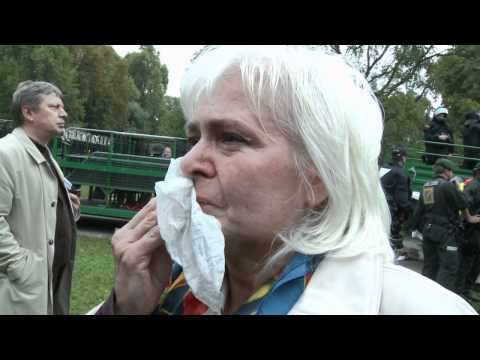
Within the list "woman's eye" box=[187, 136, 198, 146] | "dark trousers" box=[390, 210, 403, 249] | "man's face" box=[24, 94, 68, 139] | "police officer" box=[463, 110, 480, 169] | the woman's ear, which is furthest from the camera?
"police officer" box=[463, 110, 480, 169]

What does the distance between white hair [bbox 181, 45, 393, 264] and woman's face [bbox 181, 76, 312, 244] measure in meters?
0.04

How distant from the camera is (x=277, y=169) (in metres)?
1.25

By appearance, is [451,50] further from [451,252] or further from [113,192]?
[113,192]

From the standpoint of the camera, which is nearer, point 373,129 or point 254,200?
point 254,200

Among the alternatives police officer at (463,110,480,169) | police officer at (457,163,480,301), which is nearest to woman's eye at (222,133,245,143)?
police officer at (457,163,480,301)

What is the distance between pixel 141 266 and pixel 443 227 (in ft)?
19.6

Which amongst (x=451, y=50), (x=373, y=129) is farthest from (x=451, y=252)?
(x=373, y=129)

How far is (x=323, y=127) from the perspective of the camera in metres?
1.26

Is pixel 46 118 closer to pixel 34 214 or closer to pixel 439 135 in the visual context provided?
pixel 34 214

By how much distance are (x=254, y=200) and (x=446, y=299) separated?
1.79 ft

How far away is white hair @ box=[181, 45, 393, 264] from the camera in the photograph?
1.26 m

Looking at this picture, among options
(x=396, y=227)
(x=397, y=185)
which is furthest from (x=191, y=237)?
(x=396, y=227)

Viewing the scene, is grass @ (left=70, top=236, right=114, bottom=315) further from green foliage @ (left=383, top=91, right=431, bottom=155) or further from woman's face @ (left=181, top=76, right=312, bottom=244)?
green foliage @ (left=383, top=91, right=431, bottom=155)

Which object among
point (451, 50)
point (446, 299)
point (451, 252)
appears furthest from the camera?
point (451, 50)
